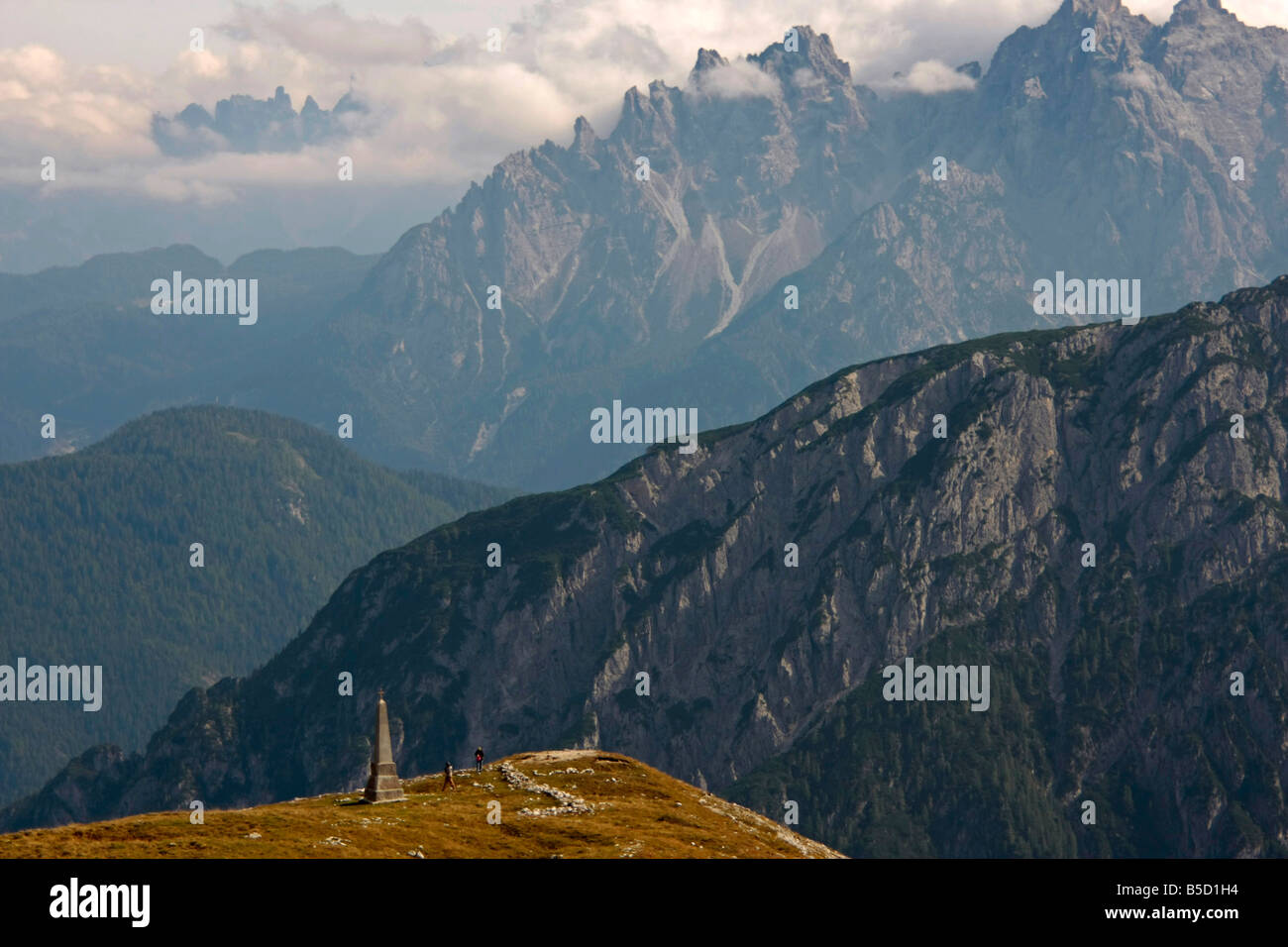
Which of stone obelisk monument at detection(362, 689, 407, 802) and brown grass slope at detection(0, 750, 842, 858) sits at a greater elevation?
stone obelisk monument at detection(362, 689, 407, 802)

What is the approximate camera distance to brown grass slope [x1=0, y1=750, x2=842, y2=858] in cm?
12612

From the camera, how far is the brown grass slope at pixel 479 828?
126125 millimetres

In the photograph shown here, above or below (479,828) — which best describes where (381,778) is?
above

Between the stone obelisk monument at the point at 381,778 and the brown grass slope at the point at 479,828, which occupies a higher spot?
the stone obelisk monument at the point at 381,778

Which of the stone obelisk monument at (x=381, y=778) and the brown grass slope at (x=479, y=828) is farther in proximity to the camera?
the stone obelisk monument at (x=381, y=778)

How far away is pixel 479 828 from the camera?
145625 millimetres
